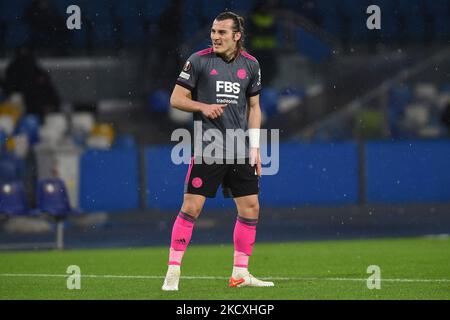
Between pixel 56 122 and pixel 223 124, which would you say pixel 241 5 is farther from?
pixel 223 124

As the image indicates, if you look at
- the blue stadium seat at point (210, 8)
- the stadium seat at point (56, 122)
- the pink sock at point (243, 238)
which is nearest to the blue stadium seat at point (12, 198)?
the stadium seat at point (56, 122)

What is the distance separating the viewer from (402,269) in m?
10.3

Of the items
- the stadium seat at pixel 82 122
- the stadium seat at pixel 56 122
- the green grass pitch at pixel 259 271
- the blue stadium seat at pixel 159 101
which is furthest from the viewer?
the blue stadium seat at pixel 159 101

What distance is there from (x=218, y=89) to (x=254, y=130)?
1.49ft

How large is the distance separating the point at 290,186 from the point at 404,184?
6.18 feet

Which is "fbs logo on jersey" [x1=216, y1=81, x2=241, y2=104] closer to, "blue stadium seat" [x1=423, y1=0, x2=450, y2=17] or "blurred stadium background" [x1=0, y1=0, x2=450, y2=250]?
"blurred stadium background" [x1=0, y1=0, x2=450, y2=250]

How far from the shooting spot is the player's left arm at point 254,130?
346 inches

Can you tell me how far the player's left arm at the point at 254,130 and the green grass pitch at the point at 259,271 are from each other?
99 centimetres

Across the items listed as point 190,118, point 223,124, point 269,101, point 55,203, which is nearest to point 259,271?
point 223,124

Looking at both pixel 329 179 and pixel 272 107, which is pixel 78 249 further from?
pixel 272 107

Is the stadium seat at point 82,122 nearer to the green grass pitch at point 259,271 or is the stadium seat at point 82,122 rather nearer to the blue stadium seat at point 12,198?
the blue stadium seat at point 12,198

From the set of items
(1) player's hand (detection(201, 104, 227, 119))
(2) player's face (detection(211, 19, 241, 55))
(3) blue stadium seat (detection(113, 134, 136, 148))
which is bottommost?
(1) player's hand (detection(201, 104, 227, 119))

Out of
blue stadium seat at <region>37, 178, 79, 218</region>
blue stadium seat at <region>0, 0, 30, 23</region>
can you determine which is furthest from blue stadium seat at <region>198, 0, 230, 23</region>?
blue stadium seat at <region>37, 178, 79, 218</region>

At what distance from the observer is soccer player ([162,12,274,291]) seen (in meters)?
8.59
